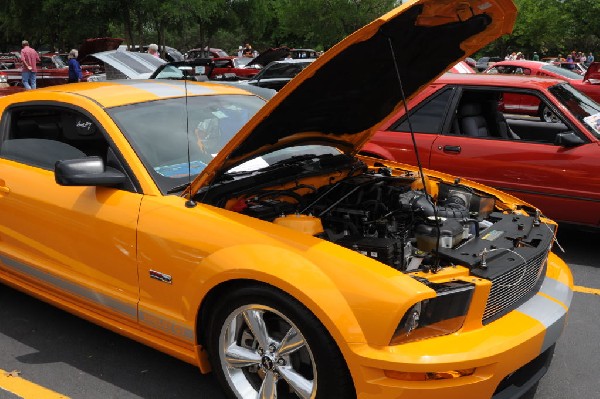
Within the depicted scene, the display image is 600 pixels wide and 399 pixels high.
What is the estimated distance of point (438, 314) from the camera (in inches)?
98.1

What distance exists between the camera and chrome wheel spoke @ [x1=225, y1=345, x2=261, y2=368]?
9.16 ft

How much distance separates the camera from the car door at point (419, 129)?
19.1 feet

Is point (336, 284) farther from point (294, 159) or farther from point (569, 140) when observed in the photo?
point (569, 140)

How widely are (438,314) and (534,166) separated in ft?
10.8

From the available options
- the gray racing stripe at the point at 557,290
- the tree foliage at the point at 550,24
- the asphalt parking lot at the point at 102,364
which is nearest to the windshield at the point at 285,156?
the asphalt parking lot at the point at 102,364

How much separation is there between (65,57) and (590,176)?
20269 millimetres

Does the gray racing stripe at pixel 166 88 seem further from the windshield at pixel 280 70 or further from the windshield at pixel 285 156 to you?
the windshield at pixel 280 70

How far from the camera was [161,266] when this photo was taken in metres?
2.94

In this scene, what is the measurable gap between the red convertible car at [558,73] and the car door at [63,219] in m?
11.0

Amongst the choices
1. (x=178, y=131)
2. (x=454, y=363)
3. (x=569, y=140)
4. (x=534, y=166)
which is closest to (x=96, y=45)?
(x=534, y=166)

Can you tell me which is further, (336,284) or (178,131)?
(178,131)

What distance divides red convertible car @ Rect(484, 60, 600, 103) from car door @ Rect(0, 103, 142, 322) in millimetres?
10987

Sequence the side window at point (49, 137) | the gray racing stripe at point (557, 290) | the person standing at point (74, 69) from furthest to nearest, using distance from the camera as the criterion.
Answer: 1. the person standing at point (74, 69)
2. the side window at point (49, 137)
3. the gray racing stripe at point (557, 290)

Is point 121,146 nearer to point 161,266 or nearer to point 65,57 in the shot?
point 161,266
